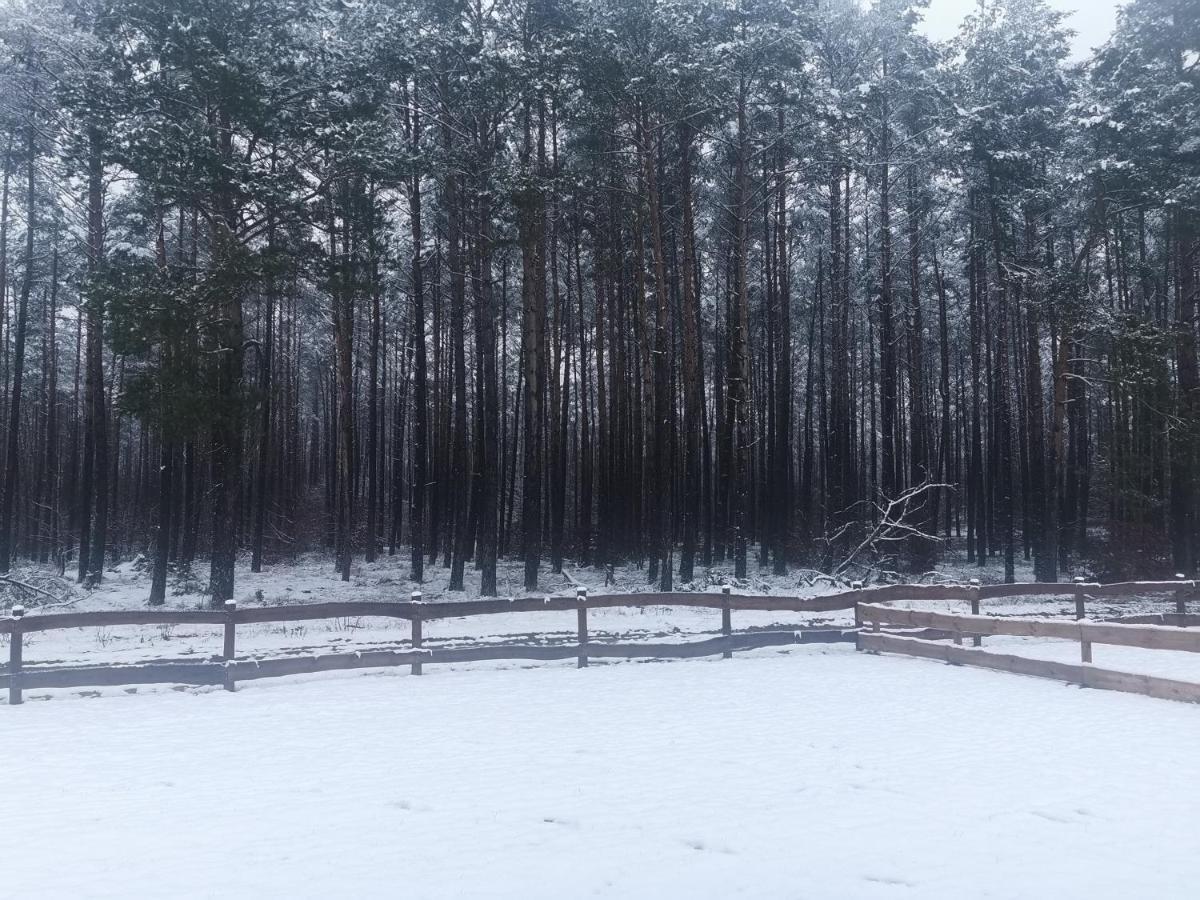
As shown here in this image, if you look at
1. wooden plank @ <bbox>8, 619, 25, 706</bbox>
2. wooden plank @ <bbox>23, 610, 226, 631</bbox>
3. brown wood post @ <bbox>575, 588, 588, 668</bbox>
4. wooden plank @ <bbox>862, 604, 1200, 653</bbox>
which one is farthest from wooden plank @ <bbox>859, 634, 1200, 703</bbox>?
wooden plank @ <bbox>8, 619, 25, 706</bbox>

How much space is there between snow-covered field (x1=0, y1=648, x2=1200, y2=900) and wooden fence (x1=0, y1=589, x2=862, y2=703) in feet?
1.32

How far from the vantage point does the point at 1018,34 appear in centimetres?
2683

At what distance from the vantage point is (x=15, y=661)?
33.1ft

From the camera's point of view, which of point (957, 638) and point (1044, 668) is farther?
point (957, 638)

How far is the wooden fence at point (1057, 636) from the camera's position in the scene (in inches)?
368

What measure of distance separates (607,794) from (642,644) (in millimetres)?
6441

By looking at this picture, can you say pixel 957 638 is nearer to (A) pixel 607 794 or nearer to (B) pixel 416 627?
(B) pixel 416 627

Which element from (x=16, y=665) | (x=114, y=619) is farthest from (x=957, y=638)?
(x=16, y=665)

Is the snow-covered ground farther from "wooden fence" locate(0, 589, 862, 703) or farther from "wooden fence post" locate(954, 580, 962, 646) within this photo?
"wooden fence post" locate(954, 580, 962, 646)

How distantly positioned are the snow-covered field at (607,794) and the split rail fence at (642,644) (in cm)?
39

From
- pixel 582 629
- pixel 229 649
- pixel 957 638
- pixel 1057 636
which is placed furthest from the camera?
pixel 957 638

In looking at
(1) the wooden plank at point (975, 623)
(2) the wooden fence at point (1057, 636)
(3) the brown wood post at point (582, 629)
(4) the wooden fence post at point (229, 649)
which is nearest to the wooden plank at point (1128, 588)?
(2) the wooden fence at point (1057, 636)

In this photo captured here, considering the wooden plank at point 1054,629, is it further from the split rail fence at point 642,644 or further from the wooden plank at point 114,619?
the wooden plank at point 114,619

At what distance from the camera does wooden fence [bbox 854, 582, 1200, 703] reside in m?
9.34
